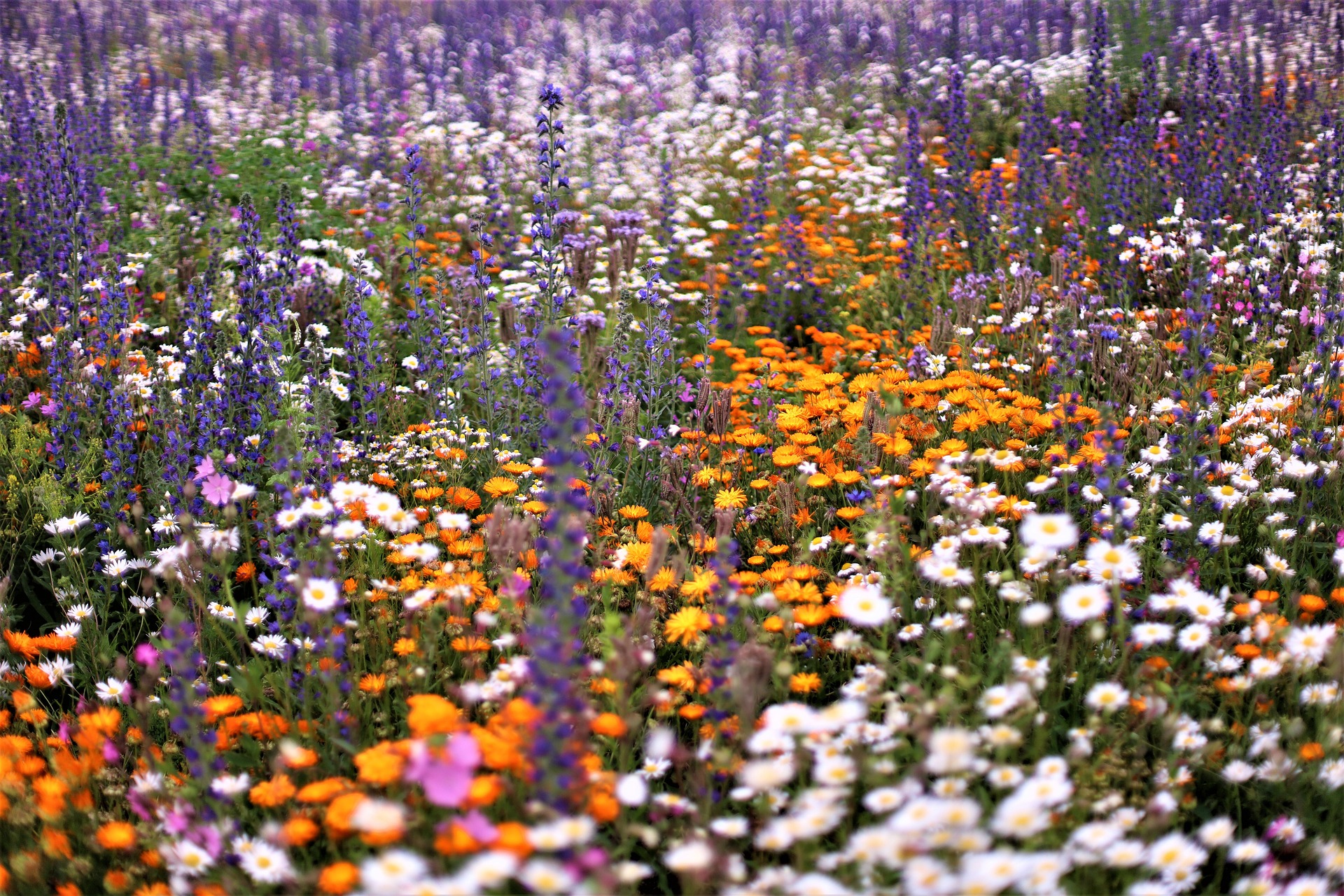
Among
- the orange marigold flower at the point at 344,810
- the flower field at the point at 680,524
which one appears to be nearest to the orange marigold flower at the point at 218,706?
the flower field at the point at 680,524

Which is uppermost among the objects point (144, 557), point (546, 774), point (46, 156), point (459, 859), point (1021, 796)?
point (46, 156)

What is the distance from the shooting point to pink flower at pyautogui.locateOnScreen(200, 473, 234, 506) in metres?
2.81

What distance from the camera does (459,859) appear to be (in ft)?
6.12

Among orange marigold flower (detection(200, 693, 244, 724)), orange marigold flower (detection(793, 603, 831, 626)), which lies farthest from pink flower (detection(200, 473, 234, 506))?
orange marigold flower (detection(793, 603, 831, 626))

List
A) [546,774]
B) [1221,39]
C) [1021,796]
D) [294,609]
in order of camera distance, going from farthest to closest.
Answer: [1221,39] < [294,609] < [1021,796] < [546,774]

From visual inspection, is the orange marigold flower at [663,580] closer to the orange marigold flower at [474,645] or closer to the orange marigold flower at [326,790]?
the orange marigold flower at [474,645]

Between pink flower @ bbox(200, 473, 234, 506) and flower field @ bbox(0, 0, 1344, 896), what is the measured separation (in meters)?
0.12

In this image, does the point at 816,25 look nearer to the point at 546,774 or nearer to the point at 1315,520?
the point at 1315,520

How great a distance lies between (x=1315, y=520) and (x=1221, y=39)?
30.3ft

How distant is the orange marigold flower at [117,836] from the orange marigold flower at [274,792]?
0.23 m

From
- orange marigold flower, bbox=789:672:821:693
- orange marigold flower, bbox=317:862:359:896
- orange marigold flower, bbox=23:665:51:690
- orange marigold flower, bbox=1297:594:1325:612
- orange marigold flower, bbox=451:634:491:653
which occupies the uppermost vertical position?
orange marigold flower, bbox=317:862:359:896

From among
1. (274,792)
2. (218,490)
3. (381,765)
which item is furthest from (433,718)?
(218,490)

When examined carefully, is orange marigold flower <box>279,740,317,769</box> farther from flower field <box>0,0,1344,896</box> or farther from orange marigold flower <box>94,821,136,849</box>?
orange marigold flower <box>94,821,136,849</box>

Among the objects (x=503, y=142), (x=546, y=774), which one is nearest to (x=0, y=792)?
(x=546, y=774)
